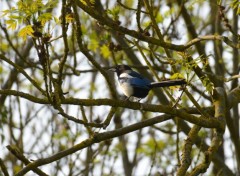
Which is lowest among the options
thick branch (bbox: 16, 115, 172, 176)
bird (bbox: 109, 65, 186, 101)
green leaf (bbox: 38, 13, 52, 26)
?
thick branch (bbox: 16, 115, 172, 176)

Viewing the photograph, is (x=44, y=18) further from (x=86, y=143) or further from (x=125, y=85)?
(x=125, y=85)

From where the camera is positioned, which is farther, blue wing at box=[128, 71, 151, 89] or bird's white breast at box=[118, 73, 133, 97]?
bird's white breast at box=[118, 73, 133, 97]

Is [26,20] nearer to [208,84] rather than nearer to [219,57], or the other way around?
[208,84]

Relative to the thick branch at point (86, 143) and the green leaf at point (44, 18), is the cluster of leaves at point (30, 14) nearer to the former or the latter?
the green leaf at point (44, 18)

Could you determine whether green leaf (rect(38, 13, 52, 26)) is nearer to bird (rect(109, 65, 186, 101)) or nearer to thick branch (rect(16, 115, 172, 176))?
thick branch (rect(16, 115, 172, 176))

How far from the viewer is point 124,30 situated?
4.50 m

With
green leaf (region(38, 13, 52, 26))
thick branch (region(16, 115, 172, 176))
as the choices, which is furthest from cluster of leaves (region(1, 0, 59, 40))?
thick branch (region(16, 115, 172, 176))

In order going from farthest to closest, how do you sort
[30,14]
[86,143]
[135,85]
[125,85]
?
[125,85]
[135,85]
[86,143]
[30,14]

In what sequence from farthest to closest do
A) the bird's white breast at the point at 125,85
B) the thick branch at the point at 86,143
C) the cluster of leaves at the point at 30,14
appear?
the bird's white breast at the point at 125,85, the thick branch at the point at 86,143, the cluster of leaves at the point at 30,14

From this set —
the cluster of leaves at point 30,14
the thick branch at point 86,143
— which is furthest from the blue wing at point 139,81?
the cluster of leaves at point 30,14

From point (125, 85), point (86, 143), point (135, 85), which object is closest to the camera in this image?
point (86, 143)

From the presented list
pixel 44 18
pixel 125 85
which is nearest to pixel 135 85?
pixel 125 85

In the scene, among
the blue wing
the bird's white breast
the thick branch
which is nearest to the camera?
the thick branch

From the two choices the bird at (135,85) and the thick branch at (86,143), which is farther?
the bird at (135,85)
